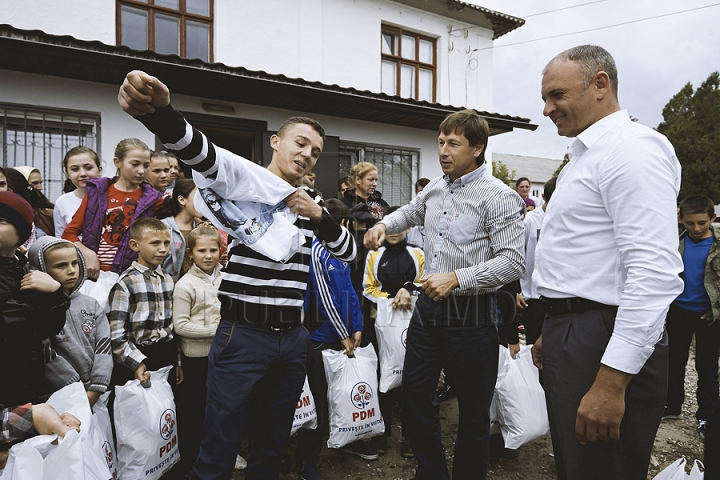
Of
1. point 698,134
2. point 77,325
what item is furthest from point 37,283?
point 698,134

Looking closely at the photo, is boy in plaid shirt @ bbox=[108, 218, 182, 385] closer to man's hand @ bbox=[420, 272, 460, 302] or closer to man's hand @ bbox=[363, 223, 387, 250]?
man's hand @ bbox=[363, 223, 387, 250]

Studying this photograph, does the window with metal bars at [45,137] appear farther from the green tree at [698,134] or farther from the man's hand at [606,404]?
the green tree at [698,134]

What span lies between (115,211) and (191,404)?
147cm

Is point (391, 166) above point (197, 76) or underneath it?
underneath

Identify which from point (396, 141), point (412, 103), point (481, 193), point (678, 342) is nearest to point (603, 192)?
point (481, 193)

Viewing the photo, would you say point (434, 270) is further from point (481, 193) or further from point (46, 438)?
point (46, 438)

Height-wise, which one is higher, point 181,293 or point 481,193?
point 481,193

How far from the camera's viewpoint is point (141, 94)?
1.20m

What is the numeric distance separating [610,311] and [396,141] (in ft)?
22.1

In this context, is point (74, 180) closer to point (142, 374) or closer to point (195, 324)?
point (195, 324)

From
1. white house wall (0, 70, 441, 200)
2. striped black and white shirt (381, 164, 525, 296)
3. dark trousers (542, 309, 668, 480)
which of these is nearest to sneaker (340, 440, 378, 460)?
striped black and white shirt (381, 164, 525, 296)

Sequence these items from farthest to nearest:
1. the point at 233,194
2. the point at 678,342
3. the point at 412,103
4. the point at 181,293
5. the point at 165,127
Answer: the point at 412,103 < the point at 678,342 < the point at 181,293 < the point at 233,194 < the point at 165,127

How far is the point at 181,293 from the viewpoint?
8.57 feet

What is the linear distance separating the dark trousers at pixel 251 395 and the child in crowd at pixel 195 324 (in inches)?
34.3
